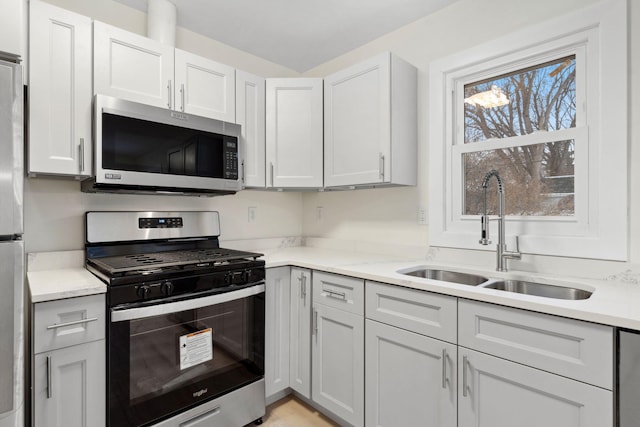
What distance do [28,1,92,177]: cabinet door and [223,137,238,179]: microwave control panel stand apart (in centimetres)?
70

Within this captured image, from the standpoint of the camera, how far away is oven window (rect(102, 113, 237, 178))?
1653 millimetres

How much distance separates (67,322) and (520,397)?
5.56 feet

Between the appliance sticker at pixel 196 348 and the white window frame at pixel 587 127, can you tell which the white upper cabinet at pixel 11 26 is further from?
the white window frame at pixel 587 127

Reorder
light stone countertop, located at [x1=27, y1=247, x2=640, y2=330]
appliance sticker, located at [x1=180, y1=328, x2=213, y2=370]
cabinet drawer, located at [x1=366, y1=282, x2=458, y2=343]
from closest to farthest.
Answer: light stone countertop, located at [x1=27, y1=247, x2=640, y2=330]
cabinet drawer, located at [x1=366, y1=282, x2=458, y2=343]
appliance sticker, located at [x1=180, y1=328, x2=213, y2=370]

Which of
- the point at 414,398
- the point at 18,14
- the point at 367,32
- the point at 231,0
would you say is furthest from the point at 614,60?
the point at 18,14

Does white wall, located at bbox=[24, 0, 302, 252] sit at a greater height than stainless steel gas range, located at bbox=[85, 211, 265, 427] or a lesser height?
greater

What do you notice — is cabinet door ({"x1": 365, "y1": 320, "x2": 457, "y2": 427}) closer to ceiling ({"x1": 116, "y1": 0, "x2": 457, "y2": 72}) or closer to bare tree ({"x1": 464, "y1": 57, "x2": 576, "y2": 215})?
bare tree ({"x1": 464, "y1": 57, "x2": 576, "y2": 215})

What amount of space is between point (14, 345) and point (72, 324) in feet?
0.91

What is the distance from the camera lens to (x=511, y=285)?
1646 mm

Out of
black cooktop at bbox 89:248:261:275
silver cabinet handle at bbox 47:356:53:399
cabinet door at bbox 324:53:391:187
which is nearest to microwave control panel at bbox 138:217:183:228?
black cooktop at bbox 89:248:261:275

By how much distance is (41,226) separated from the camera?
1771 mm

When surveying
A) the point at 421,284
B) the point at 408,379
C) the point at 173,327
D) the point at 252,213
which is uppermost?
the point at 252,213

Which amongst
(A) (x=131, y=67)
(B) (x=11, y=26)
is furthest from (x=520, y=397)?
(A) (x=131, y=67)

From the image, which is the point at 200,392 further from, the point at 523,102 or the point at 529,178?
the point at 523,102
